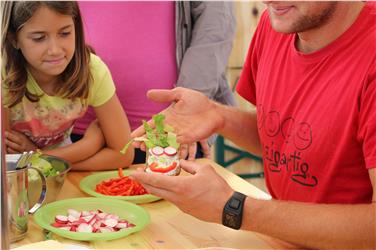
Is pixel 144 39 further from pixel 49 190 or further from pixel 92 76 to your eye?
pixel 49 190

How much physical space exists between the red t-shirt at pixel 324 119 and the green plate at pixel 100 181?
0.32m

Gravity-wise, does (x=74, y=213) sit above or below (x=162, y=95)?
below

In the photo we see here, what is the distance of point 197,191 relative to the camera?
3.66 feet

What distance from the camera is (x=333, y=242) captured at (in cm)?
105

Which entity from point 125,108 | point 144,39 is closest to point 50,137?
point 125,108

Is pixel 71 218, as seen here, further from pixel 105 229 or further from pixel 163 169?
pixel 163 169

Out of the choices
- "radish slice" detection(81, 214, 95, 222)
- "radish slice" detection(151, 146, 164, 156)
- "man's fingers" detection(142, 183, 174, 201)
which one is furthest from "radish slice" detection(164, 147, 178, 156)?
"radish slice" detection(81, 214, 95, 222)

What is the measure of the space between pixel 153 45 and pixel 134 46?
0.07 meters

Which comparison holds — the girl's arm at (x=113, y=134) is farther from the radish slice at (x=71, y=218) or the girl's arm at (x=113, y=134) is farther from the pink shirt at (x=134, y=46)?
the radish slice at (x=71, y=218)

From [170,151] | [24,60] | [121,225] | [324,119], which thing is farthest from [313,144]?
[24,60]

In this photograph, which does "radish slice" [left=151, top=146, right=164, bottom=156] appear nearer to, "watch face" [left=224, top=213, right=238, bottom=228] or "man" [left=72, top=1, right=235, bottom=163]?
"watch face" [left=224, top=213, right=238, bottom=228]

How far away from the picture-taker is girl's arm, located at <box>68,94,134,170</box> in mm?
1671

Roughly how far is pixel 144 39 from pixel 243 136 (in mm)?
629

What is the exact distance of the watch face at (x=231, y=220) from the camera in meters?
1.09
